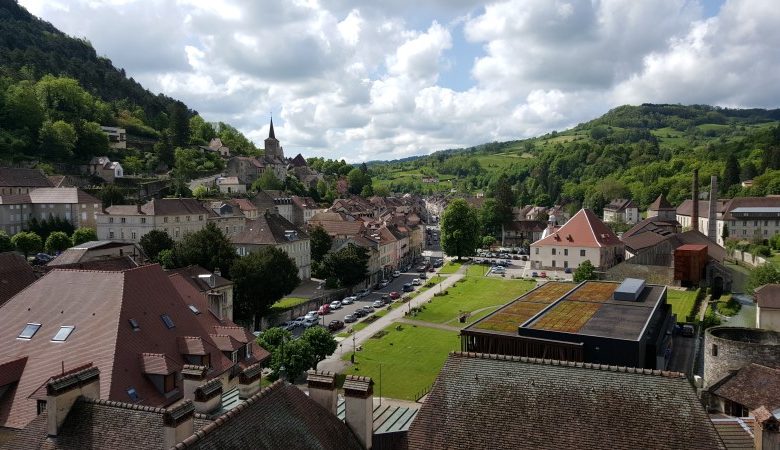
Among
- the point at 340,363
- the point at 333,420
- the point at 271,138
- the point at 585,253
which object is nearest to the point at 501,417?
the point at 333,420

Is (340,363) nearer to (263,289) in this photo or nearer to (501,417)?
(263,289)

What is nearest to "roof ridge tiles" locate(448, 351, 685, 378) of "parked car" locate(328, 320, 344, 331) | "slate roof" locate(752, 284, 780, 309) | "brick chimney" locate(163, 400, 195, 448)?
"brick chimney" locate(163, 400, 195, 448)

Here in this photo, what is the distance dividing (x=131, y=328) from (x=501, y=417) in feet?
45.8

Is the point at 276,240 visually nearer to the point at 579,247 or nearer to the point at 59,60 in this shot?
the point at 579,247

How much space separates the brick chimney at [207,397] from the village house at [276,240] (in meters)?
51.8

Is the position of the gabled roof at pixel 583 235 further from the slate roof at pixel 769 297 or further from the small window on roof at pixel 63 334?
the small window on roof at pixel 63 334

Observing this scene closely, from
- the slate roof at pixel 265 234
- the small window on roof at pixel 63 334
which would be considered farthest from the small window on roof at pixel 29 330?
the slate roof at pixel 265 234

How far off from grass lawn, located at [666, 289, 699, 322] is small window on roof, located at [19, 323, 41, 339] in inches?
1846

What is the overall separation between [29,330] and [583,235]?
65741 mm

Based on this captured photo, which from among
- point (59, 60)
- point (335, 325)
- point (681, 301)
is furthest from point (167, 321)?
point (59, 60)

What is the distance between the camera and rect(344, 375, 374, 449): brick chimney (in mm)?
11281

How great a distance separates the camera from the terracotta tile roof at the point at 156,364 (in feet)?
62.7

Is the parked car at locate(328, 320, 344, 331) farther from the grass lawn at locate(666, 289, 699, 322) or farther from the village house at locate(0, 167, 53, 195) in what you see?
the village house at locate(0, 167, 53, 195)

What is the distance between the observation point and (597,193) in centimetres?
14612
